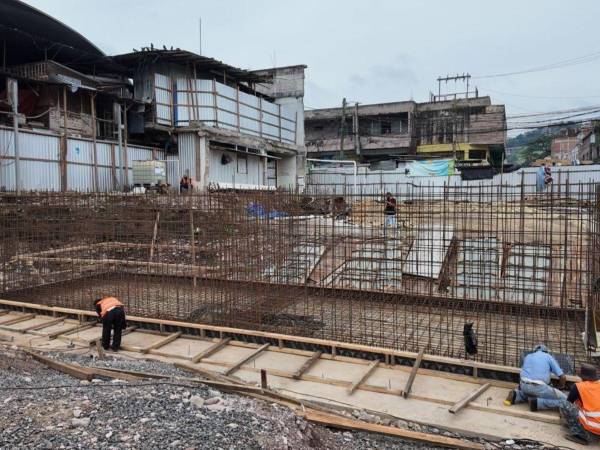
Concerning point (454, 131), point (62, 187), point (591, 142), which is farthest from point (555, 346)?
point (591, 142)

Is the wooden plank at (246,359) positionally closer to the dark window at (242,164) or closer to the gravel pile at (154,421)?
the gravel pile at (154,421)

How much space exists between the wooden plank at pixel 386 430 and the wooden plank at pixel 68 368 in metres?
3.02

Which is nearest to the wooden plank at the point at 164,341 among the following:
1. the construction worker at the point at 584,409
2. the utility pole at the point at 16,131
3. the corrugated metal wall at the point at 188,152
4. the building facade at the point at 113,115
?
the construction worker at the point at 584,409

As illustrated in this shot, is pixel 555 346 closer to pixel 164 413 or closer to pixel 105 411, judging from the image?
pixel 164 413

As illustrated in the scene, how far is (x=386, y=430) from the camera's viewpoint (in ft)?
17.2

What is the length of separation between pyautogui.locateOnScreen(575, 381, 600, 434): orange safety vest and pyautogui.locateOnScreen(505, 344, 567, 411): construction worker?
1.90ft

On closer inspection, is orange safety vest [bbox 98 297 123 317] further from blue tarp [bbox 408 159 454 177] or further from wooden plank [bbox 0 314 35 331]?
blue tarp [bbox 408 159 454 177]

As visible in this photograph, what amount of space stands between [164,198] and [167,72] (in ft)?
38.7

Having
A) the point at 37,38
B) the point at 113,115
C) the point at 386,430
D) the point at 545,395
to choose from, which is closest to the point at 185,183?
the point at 113,115

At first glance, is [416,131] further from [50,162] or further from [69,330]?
[69,330]

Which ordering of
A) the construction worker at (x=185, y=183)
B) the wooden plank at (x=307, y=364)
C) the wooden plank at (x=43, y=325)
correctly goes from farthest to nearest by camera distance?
1. the construction worker at (x=185, y=183)
2. the wooden plank at (x=43, y=325)
3. the wooden plank at (x=307, y=364)

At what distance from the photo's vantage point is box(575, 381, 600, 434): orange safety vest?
16.8 feet

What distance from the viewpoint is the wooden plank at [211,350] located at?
302 inches

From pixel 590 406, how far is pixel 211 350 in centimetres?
541
